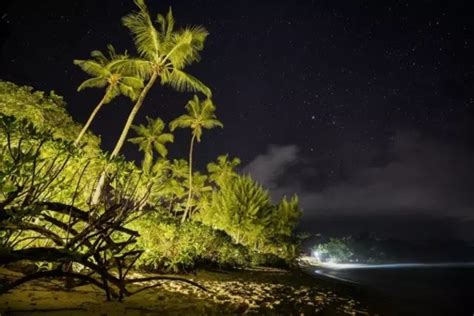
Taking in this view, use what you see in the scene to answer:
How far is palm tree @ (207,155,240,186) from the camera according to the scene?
56.2 metres

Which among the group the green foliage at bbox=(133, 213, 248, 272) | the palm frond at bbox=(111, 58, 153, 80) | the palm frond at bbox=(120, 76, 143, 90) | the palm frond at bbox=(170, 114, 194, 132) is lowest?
the green foliage at bbox=(133, 213, 248, 272)

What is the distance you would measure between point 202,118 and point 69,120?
20220mm

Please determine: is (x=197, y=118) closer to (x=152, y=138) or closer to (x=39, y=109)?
(x=152, y=138)

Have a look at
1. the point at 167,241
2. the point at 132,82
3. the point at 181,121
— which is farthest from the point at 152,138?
the point at 167,241

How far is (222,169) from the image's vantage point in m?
57.2

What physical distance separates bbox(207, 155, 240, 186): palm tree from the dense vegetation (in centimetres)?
1631

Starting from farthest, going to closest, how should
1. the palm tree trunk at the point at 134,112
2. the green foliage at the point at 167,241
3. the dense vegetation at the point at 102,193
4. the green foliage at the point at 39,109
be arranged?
1. the palm tree trunk at the point at 134,112
2. the green foliage at the point at 39,109
3. the green foliage at the point at 167,241
4. the dense vegetation at the point at 102,193

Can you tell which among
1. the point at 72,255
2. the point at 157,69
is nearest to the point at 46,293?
the point at 72,255

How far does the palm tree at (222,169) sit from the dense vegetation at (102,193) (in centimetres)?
1631

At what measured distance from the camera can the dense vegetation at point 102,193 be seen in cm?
402

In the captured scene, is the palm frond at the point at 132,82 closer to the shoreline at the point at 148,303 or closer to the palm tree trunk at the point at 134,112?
the palm tree trunk at the point at 134,112

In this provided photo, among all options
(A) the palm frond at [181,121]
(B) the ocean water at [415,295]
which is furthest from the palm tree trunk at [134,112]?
(A) the palm frond at [181,121]

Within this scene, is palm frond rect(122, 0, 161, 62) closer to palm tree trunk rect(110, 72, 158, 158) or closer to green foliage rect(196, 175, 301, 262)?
palm tree trunk rect(110, 72, 158, 158)

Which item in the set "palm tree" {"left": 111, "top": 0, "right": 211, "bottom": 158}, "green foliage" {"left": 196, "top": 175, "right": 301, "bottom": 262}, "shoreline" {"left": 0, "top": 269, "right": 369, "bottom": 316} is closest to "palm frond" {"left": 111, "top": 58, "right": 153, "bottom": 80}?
"palm tree" {"left": 111, "top": 0, "right": 211, "bottom": 158}
